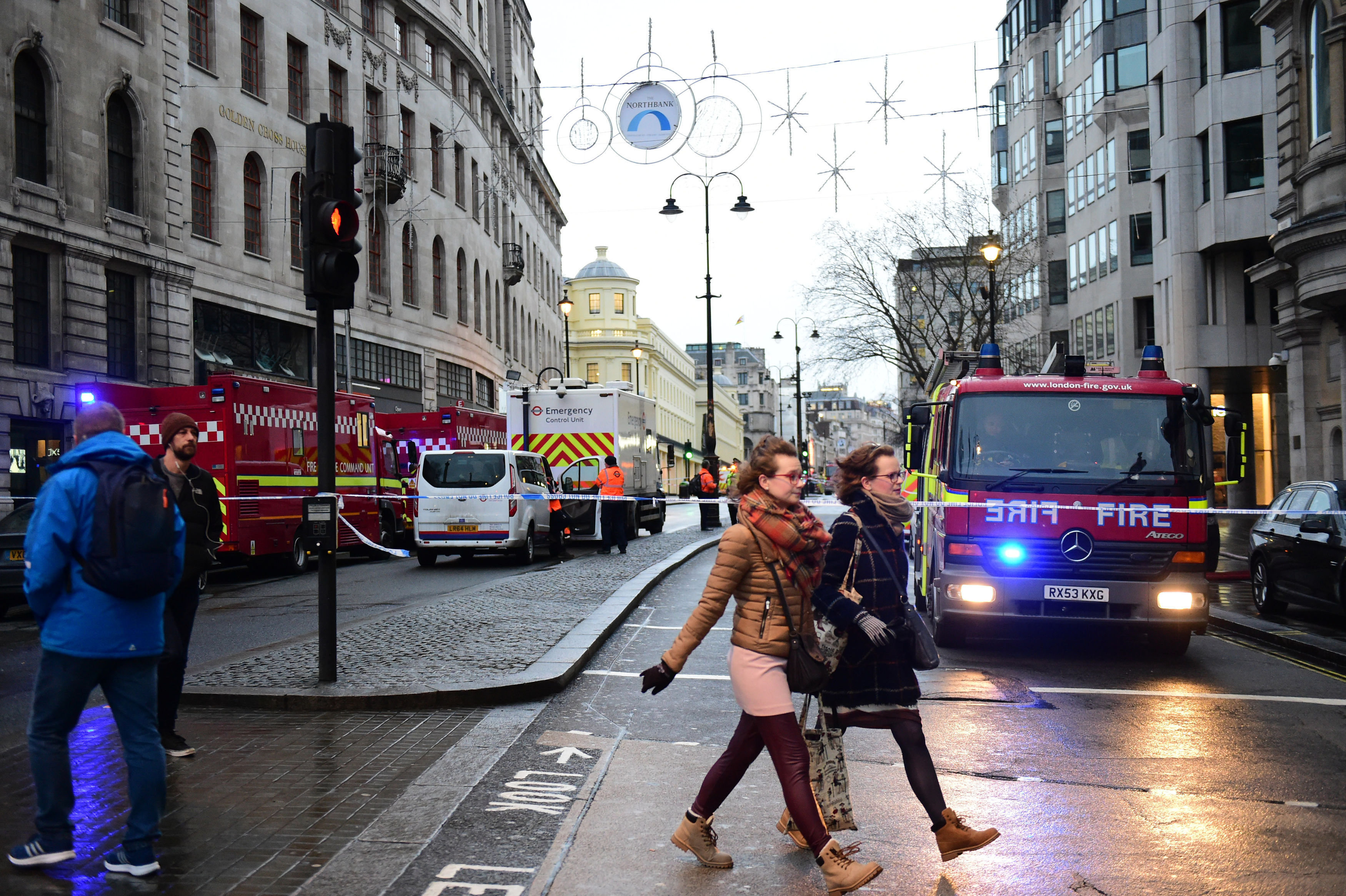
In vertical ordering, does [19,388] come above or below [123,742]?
above

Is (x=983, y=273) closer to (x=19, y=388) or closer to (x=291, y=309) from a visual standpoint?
(x=291, y=309)

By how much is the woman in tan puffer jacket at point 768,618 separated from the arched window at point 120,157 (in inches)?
→ 1026

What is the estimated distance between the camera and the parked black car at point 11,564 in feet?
45.4

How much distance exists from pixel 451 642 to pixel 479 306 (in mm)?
41724

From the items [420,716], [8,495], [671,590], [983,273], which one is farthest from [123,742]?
[983,273]

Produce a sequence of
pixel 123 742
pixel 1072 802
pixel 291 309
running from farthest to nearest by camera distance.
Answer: pixel 291 309 < pixel 1072 802 < pixel 123 742

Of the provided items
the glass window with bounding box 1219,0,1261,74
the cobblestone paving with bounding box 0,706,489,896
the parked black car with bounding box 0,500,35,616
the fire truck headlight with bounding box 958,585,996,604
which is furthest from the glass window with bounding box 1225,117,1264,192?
the cobblestone paving with bounding box 0,706,489,896

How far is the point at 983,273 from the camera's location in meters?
42.1

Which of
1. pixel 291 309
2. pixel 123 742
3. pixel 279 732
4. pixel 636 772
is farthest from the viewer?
pixel 291 309

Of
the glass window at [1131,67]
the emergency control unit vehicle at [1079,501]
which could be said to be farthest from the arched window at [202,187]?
the glass window at [1131,67]

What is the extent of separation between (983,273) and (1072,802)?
3826 centimetres

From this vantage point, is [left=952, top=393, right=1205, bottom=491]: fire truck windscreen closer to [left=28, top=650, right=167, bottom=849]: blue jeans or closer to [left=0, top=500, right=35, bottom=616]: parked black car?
[left=28, top=650, right=167, bottom=849]: blue jeans

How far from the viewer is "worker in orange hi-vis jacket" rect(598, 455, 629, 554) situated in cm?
2112

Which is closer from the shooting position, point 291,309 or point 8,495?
point 8,495
